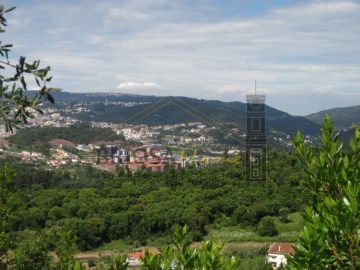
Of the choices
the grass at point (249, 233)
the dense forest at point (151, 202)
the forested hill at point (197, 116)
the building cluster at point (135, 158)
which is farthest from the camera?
the forested hill at point (197, 116)

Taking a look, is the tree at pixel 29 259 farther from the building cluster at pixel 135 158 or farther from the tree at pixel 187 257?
the building cluster at pixel 135 158

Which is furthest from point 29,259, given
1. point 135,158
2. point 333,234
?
point 135,158

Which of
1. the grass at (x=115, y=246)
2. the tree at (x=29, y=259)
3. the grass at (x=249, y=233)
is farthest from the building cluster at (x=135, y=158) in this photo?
the tree at (x=29, y=259)

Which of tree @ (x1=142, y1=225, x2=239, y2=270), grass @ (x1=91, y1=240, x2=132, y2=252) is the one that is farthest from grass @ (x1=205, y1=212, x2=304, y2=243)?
tree @ (x1=142, y1=225, x2=239, y2=270)

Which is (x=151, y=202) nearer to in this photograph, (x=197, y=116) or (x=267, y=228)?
(x=267, y=228)

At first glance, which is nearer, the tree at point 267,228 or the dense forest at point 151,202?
the tree at point 267,228

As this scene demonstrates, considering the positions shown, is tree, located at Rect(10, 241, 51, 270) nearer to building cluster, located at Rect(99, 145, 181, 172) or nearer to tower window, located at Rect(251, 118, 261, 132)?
tower window, located at Rect(251, 118, 261, 132)
